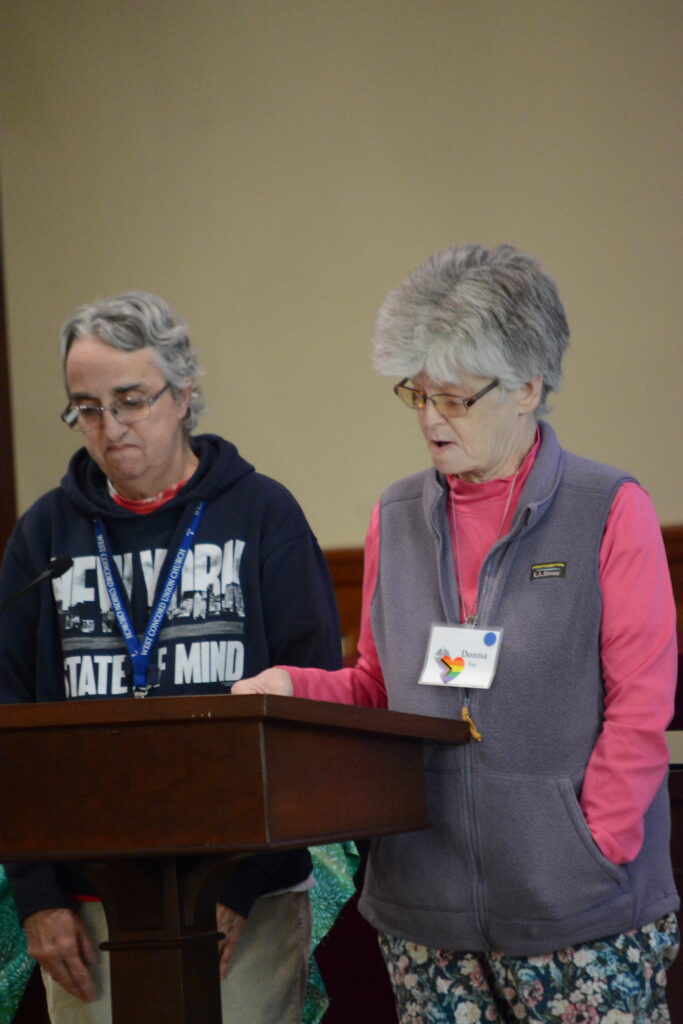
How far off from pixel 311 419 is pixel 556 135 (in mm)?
1094

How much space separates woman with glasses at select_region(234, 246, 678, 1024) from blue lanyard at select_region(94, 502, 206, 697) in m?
0.34

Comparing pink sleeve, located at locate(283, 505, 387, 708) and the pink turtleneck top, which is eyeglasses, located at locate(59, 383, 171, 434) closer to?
pink sleeve, located at locate(283, 505, 387, 708)

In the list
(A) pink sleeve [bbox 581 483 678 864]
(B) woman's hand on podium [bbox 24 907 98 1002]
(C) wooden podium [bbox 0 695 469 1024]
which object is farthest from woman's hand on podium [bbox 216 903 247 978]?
(A) pink sleeve [bbox 581 483 678 864]

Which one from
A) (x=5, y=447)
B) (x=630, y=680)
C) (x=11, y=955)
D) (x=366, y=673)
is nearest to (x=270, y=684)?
(x=366, y=673)

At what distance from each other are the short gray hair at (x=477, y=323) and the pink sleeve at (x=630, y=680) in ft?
0.72

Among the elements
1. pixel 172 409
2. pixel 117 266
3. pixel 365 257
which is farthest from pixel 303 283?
pixel 172 409

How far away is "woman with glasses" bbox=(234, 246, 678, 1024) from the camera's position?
1577 millimetres

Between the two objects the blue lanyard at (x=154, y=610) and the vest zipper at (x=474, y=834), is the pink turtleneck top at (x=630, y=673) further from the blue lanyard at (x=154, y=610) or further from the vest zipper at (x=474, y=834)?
the blue lanyard at (x=154, y=610)

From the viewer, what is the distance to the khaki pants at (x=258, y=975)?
6.47 ft

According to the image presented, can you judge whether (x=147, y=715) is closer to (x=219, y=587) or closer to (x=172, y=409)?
(x=219, y=587)

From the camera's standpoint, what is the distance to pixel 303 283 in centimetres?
417

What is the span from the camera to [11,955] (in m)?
2.30

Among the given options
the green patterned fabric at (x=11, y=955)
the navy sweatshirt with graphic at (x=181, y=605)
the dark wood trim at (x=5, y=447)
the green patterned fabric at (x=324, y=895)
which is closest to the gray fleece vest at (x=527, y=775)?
the navy sweatshirt with graphic at (x=181, y=605)

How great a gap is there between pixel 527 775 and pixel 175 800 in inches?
19.0
